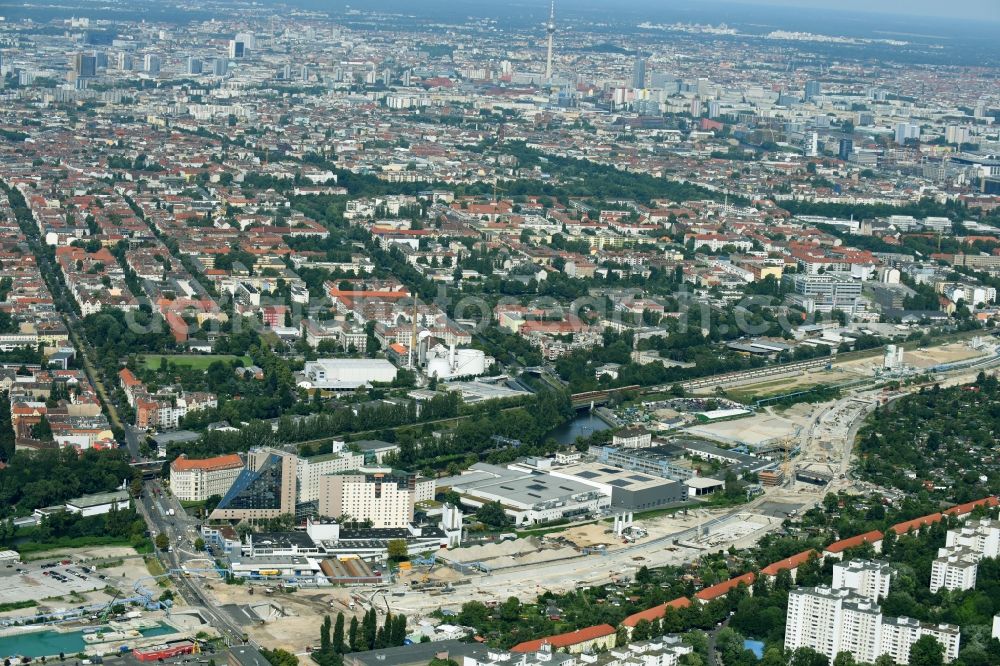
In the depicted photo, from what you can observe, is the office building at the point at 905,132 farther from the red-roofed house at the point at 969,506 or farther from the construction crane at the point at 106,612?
the construction crane at the point at 106,612

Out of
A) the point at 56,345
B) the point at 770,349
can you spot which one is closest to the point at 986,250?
the point at 770,349

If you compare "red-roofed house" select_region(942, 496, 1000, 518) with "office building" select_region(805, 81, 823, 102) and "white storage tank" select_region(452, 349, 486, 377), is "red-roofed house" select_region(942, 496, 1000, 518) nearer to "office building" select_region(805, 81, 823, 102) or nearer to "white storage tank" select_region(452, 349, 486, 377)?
"white storage tank" select_region(452, 349, 486, 377)

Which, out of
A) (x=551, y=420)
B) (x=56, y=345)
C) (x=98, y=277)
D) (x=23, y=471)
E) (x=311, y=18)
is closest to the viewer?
(x=23, y=471)

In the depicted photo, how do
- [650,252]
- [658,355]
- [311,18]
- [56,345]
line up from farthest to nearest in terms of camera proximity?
[311,18] → [650,252] → [658,355] → [56,345]

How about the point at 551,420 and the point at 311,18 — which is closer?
the point at 551,420

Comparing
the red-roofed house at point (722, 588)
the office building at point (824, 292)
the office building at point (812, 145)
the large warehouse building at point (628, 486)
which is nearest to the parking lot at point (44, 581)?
the red-roofed house at point (722, 588)

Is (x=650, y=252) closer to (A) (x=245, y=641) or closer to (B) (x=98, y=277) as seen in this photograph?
(B) (x=98, y=277)
